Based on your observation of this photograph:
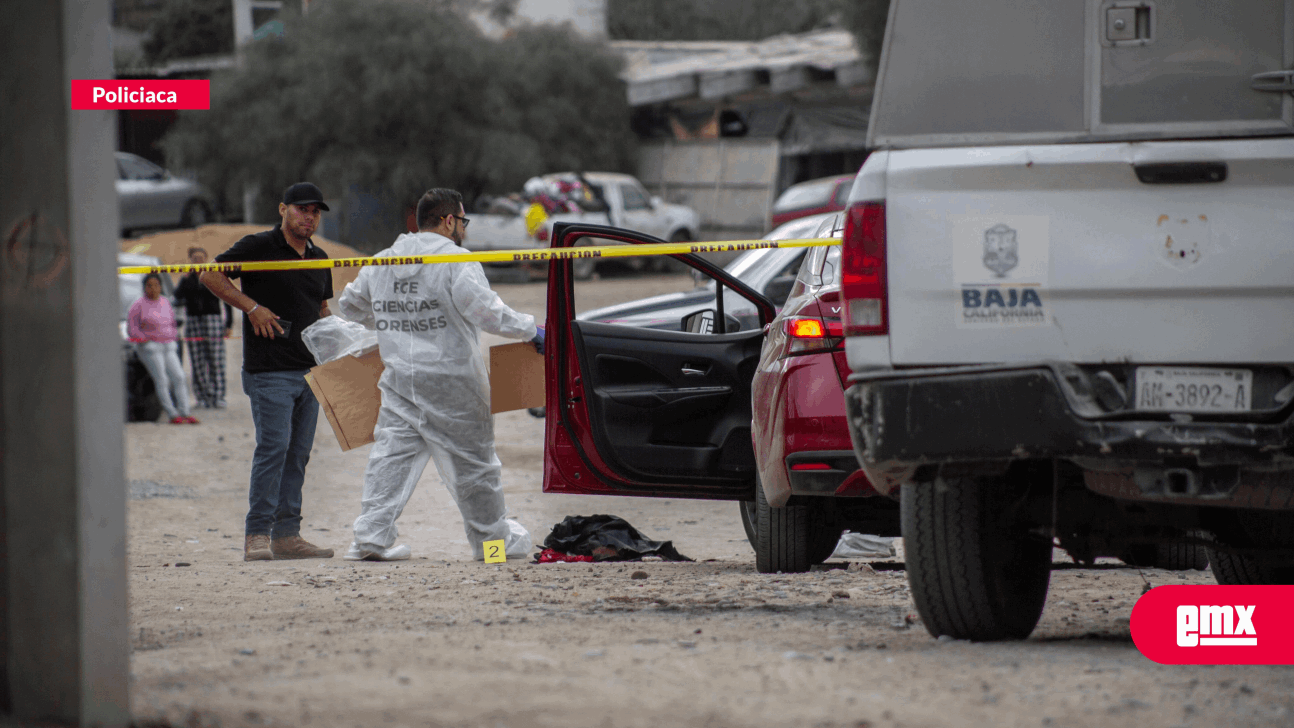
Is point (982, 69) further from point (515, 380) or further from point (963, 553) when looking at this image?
point (515, 380)

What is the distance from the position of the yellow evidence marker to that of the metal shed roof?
2204 cm

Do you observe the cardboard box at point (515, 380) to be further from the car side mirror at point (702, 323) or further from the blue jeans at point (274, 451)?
the blue jeans at point (274, 451)

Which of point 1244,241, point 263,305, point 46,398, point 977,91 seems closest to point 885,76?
point 977,91

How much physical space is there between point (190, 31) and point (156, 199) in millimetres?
10935

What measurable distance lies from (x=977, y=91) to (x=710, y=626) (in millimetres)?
1915

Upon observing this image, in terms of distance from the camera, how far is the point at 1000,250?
151 inches

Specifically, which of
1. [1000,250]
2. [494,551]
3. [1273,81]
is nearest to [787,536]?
[494,551]

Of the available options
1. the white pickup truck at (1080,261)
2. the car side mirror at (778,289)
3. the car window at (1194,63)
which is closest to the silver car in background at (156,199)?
the car side mirror at (778,289)

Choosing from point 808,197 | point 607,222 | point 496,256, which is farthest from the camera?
Answer: point 808,197

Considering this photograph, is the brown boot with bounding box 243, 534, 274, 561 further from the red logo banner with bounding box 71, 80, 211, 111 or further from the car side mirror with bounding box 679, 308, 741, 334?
the car side mirror with bounding box 679, 308, 741, 334

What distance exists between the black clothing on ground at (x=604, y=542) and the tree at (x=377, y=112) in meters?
21.3

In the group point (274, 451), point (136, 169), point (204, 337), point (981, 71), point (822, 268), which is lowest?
point (274, 451)

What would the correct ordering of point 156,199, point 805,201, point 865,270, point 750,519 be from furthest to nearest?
point 156,199 → point 805,201 → point 750,519 → point 865,270

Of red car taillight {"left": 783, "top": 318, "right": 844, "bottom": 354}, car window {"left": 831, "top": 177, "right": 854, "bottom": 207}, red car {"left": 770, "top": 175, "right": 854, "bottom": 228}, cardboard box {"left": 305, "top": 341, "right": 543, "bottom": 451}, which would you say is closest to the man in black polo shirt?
cardboard box {"left": 305, "top": 341, "right": 543, "bottom": 451}
